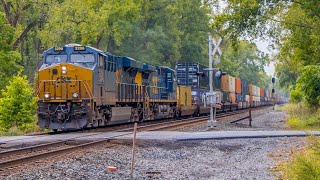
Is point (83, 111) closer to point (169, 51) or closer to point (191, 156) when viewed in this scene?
point (191, 156)

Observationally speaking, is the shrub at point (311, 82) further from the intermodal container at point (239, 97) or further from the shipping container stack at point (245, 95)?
the shipping container stack at point (245, 95)

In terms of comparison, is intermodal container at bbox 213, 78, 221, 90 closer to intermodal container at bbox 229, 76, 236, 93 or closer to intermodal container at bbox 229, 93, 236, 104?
intermodal container at bbox 229, 93, 236, 104

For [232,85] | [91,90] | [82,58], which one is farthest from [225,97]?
[91,90]

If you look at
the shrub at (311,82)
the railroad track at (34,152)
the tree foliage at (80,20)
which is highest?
the tree foliage at (80,20)

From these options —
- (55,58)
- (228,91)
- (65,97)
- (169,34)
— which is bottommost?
(65,97)

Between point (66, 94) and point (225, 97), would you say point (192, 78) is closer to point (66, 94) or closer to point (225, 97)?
point (225, 97)

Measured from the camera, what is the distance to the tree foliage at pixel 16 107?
2334cm

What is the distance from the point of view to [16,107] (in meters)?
23.5

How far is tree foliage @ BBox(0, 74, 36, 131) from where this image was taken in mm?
23344

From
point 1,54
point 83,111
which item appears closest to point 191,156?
point 83,111

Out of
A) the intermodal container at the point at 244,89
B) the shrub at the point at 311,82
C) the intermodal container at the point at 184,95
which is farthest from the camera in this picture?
the intermodal container at the point at 244,89

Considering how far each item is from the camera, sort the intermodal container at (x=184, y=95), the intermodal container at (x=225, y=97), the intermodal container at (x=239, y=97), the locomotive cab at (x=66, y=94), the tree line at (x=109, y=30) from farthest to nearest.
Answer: the intermodal container at (x=239, y=97), the intermodal container at (x=225, y=97), the tree line at (x=109, y=30), the intermodal container at (x=184, y=95), the locomotive cab at (x=66, y=94)

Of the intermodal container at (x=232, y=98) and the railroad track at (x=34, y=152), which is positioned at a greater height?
the intermodal container at (x=232, y=98)

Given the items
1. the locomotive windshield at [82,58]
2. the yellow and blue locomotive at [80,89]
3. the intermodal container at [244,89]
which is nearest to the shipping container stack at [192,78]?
the yellow and blue locomotive at [80,89]
